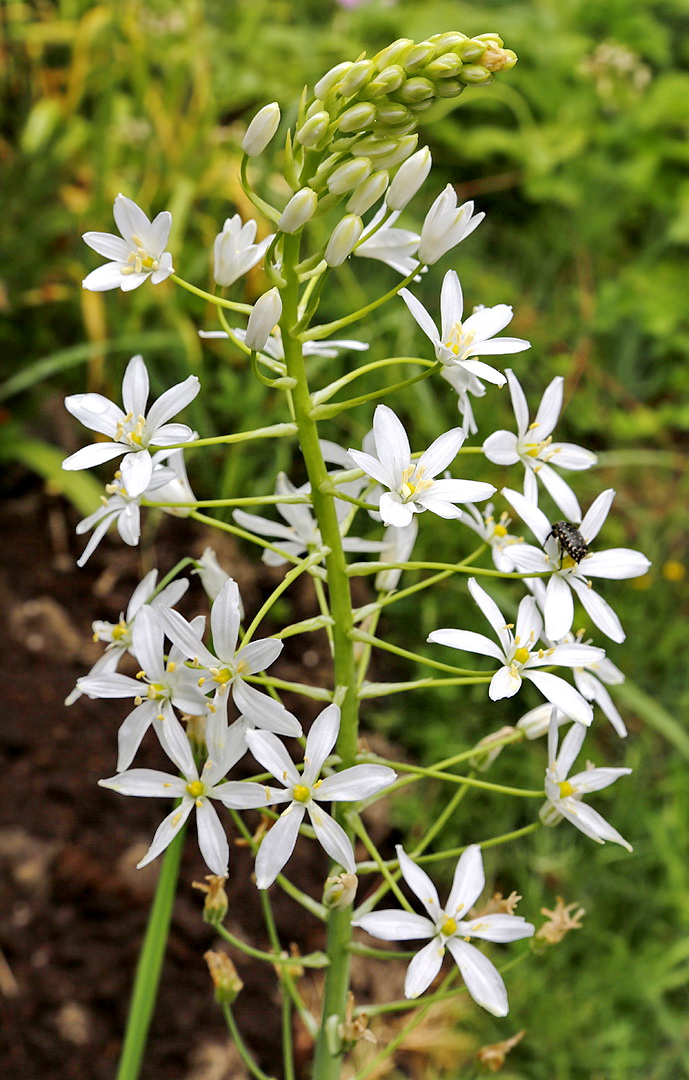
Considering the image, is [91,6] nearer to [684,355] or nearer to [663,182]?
[663,182]

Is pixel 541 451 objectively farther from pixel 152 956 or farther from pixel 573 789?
pixel 152 956

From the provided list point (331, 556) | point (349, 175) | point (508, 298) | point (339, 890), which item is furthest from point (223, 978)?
point (508, 298)

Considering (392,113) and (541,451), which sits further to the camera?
(541,451)

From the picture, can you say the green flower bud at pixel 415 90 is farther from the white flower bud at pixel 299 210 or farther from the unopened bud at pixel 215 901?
the unopened bud at pixel 215 901

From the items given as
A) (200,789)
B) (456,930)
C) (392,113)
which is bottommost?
(456,930)

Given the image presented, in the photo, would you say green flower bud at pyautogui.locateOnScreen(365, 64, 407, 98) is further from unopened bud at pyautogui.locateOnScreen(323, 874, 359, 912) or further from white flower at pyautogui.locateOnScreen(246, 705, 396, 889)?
unopened bud at pyautogui.locateOnScreen(323, 874, 359, 912)

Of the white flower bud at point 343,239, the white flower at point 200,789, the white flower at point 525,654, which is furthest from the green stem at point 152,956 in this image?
the white flower bud at point 343,239
